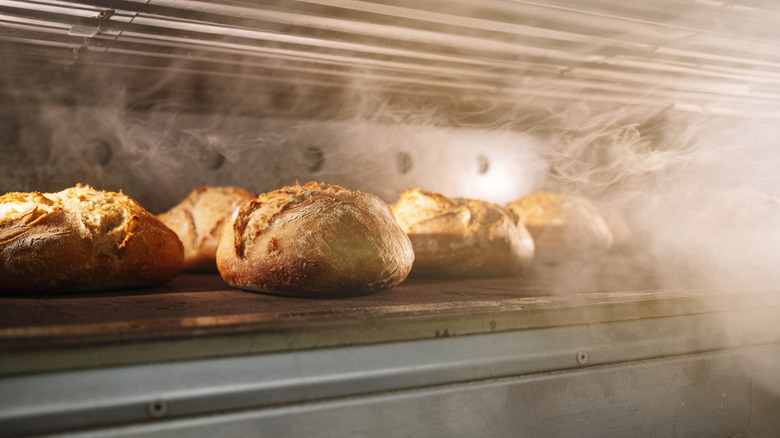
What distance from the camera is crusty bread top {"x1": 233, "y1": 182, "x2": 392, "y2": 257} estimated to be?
4.95 ft

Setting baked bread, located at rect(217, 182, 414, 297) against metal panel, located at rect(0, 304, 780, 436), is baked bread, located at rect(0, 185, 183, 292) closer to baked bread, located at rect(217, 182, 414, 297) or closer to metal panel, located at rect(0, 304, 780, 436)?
baked bread, located at rect(217, 182, 414, 297)

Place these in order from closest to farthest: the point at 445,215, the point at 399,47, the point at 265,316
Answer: the point at 265,316 → the point at 399,47 → the point at 445,215

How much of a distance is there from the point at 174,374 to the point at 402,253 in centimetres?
78

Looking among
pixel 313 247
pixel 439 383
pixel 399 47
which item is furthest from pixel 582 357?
pixel 399 47

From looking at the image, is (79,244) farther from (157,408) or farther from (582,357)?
(582,357)

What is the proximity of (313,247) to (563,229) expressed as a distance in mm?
1374

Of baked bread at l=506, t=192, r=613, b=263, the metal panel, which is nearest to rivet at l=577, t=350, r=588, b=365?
the metal panel

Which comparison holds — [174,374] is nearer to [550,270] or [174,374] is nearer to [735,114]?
[550,270]

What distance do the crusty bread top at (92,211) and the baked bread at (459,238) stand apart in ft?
3.04

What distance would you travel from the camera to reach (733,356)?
143 centimetres

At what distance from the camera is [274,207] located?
1.55 meters

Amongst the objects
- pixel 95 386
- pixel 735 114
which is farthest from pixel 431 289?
pixel 735 114

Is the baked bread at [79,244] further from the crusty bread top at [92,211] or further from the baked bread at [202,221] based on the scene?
the baked bread at [202,221]

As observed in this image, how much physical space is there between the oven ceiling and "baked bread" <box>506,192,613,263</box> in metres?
0.52
